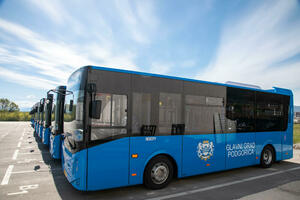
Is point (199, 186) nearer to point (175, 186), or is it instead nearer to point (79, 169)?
point (175, 186)

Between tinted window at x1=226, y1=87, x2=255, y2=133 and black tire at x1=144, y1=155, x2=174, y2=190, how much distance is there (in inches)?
100

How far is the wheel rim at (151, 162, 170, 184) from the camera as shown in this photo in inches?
204

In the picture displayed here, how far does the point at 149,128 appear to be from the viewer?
200 inches

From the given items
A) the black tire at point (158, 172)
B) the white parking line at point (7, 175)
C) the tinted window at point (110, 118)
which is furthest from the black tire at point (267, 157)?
the white parking line at point (7, 175)

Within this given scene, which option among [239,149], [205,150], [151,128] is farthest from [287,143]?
[151,128]

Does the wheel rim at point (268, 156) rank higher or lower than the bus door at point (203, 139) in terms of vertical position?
lower

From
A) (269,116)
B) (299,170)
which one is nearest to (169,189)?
(269,116)

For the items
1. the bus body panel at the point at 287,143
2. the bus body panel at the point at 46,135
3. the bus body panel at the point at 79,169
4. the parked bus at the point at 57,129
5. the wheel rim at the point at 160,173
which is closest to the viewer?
the bus body panel at the point at 79,169

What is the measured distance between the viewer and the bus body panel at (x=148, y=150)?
4828 mm

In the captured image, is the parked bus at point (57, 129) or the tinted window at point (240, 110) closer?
the tinted window at point (240, 110)

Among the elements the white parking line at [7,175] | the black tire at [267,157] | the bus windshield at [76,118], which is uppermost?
the bus windshield at [76,118]

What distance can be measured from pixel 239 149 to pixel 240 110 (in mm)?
1320

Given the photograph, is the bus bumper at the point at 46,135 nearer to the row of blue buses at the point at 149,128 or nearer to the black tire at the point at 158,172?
the row of blue buses at the point at 149,128

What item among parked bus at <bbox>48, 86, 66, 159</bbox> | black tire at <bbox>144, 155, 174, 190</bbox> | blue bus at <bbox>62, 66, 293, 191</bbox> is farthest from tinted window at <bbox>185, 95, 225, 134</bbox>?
parked bus at <bbox>48, 86, 66, 159</bbox>
